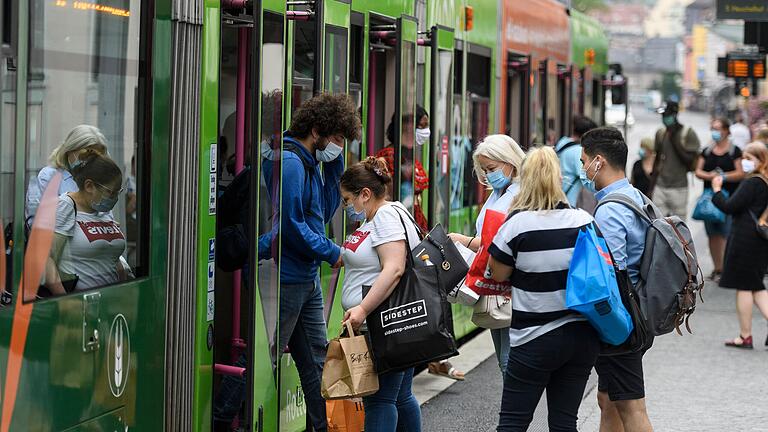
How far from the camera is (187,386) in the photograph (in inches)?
203

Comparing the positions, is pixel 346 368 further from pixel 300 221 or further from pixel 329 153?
pixel 329 153

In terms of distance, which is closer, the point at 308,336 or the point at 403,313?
the point at 403,313

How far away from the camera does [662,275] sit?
5.76 metres

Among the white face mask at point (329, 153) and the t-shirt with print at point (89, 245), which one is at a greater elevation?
the white face mask at point (329, 153)

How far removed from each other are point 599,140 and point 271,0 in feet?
5.03

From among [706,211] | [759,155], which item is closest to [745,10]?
[706,211]

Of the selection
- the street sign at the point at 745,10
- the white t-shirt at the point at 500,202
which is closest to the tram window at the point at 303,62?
the white t-shirt at the point at 500,202

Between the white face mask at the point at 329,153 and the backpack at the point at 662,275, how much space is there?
1123mm

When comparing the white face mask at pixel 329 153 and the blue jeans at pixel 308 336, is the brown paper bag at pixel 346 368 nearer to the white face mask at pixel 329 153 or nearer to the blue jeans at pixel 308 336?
the blue jeans at pixel 308 336

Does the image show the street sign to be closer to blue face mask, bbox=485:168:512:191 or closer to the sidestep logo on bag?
blue face mask, bbox=485:168:512:191

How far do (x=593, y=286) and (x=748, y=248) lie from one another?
19.8ft

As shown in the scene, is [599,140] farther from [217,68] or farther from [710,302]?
[710,302]

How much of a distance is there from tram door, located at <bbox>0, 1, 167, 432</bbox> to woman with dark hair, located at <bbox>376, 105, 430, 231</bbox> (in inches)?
105

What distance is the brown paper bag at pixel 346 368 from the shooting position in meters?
5.42
